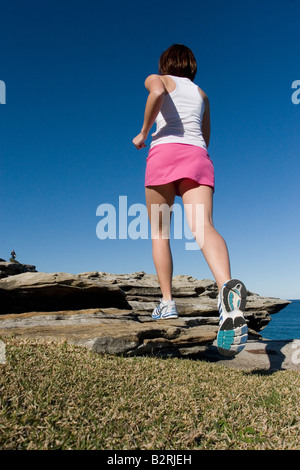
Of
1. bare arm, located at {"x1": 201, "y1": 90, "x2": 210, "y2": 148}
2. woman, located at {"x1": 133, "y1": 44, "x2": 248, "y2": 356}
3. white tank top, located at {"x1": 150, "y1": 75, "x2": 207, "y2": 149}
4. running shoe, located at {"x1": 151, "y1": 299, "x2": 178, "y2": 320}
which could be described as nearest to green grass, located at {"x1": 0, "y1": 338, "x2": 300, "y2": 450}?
woman, located at {"x1": 133, "y1": 44, "x2": 248, "y2": 356}

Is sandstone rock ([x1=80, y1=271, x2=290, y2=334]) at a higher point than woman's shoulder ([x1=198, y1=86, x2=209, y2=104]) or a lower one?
lower

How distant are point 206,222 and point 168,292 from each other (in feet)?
4.87

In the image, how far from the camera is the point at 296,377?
493 cm

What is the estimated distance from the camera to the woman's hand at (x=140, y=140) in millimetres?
4645

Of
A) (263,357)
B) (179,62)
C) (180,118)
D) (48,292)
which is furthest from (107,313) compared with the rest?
(179,62)

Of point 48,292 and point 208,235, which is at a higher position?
point 208,235

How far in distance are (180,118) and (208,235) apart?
5.56ft

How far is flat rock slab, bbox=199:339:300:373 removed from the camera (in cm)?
589

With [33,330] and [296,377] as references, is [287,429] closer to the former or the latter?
[296,377]

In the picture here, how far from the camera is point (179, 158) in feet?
15.0

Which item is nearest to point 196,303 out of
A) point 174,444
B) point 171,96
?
point 171,96

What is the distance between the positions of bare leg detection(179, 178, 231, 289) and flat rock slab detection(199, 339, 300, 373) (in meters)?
2.31

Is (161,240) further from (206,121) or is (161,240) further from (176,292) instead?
(176,292)

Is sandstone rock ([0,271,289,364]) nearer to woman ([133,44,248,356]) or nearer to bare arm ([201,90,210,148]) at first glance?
woman ([133,44,248,356])
